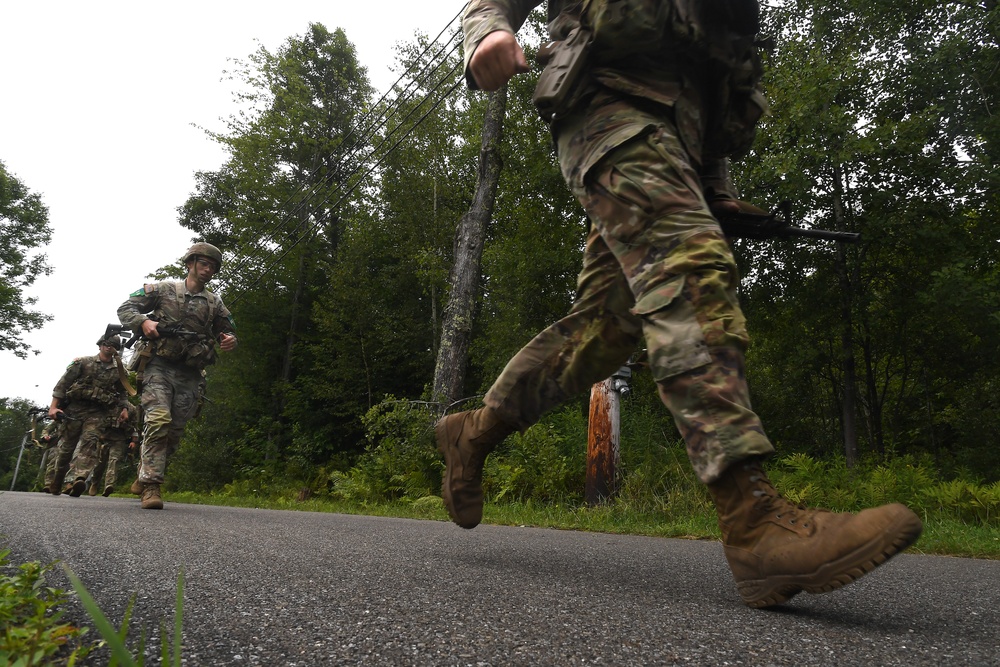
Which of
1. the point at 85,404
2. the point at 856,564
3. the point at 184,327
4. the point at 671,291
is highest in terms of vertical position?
the point at 85,404

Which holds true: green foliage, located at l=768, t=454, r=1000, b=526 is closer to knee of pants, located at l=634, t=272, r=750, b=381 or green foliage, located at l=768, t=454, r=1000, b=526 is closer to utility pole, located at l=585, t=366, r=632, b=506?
utility pole, located at l=585, t=366, r=632, b=506

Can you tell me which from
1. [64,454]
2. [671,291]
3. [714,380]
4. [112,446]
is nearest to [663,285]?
[671,291]

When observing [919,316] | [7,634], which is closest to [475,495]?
[7,634]

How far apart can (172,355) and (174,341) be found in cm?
14

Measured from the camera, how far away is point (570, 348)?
2.15 meters

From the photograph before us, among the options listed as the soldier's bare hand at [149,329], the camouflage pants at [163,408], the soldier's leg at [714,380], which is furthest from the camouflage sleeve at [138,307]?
the soldier's leg at [714,380]

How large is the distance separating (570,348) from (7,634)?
156 cm

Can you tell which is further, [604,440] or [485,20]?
[604,440]

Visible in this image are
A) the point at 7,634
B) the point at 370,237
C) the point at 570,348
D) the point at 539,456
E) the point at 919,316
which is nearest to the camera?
the point at 7,634

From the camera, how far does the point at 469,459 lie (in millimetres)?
2330

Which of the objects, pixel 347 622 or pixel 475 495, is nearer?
pixel 347 622

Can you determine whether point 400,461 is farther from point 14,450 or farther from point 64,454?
point 14,450

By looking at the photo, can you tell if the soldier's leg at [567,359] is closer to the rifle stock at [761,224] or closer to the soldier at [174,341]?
the rifle stock at [761,224]

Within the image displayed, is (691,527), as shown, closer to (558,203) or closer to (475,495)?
(475,495)
